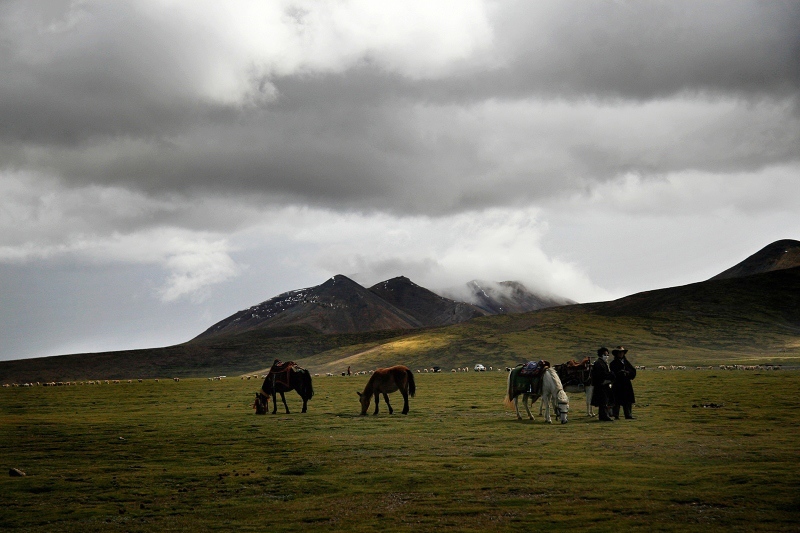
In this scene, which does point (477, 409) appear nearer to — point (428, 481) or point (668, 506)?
point (428, 481)

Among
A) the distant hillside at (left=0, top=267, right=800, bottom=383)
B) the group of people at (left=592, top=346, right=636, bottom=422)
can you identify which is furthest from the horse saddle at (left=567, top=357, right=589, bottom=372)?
the distant hillside at (left=0, top=267, right=800, bottom=383)

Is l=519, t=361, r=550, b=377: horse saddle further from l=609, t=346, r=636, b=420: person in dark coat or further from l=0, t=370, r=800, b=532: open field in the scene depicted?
l=609, t=346, r=636, b=420: person in dark coat

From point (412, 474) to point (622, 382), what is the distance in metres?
13.3

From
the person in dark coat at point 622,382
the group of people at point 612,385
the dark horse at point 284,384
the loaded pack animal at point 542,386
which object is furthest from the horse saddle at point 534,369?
the dark horse at point 284,384

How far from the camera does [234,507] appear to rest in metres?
14.1

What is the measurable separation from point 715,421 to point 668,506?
14.8 meters

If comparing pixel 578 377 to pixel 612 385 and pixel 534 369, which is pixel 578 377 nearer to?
pixel 612 385

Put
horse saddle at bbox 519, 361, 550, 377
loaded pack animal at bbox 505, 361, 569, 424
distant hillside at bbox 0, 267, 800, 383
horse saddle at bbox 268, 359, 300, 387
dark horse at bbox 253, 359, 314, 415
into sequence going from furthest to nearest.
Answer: distant hillside at bbox 0, 267, 800, 383
horse saddle at bbox 268, 359, 300, 387
dark horse at bbox 253, 359, 314, 415
horse saddle at bbox 519, 361, 550, 377
loaded pack animal at bbox 505, 361, 569, 424

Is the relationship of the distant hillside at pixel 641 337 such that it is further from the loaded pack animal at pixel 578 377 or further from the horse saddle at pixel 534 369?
the horse saddle at pixel 534 369

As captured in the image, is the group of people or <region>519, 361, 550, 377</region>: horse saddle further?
<region>519, 361, 550, 377</region>: horse saddle

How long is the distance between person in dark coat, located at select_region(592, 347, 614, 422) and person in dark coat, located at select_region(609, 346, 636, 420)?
235mm

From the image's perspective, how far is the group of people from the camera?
87.1ft

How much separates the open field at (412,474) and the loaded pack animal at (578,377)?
109 centimetres

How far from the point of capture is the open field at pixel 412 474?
41.1 feet
